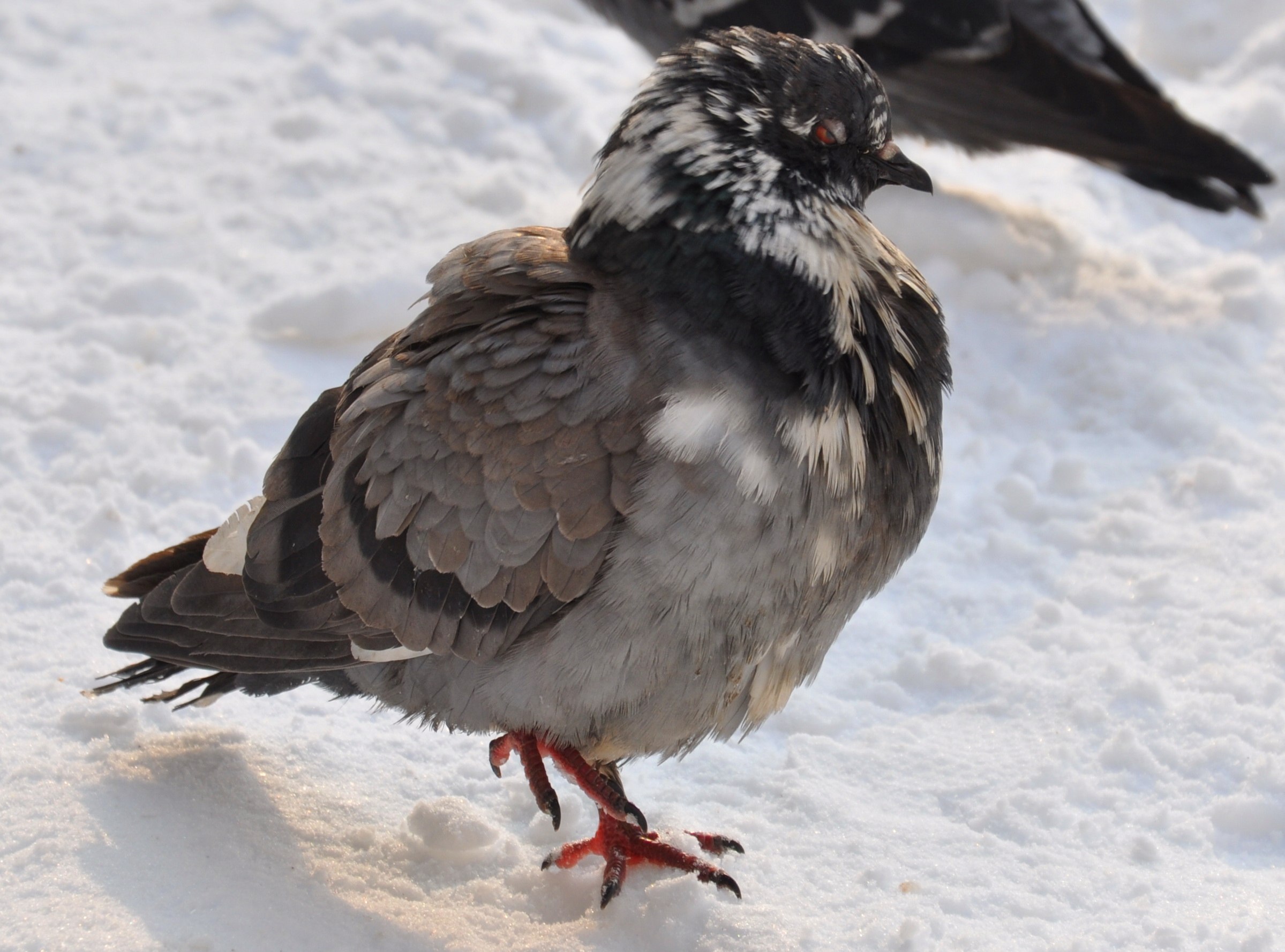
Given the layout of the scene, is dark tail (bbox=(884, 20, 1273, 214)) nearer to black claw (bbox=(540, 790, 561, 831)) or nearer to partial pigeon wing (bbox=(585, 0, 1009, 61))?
partial pigeon wing (bbox=(585, 0, 1009, 61))

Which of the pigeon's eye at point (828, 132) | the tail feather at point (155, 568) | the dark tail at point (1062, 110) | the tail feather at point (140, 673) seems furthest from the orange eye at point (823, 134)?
the dark tail at point (1062, 110)

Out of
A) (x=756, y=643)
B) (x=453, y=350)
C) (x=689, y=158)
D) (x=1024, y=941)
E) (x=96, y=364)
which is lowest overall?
Result: (x=96, y=364)

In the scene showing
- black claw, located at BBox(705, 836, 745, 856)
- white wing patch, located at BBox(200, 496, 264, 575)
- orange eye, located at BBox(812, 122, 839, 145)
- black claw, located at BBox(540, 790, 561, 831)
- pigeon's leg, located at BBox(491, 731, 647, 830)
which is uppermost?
orange eye, located at BBox(812, 122, 839, 145)

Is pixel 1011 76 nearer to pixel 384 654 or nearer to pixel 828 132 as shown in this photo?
pixel 828 132

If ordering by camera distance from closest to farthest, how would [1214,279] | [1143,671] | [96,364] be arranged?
[1143,671] < [96,364] < [1214,279]

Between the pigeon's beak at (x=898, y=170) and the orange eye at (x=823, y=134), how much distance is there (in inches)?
7.0

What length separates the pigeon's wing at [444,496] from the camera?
2766 mm

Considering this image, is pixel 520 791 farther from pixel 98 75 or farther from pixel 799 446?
pixel 98 75

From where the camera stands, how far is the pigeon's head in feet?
9.29

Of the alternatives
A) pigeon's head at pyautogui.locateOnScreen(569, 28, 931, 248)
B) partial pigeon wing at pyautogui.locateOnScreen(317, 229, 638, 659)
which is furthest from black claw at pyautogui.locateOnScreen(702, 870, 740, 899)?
pigeon's head at pyautogui.locateOnScreen(569, 28, 931, 248)

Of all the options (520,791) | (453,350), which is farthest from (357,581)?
(520,791)

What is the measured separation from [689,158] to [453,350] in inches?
24.5

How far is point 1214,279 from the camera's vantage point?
5.56m

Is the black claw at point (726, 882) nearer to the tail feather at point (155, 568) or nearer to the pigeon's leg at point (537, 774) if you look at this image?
the pigeon's leg at point (537, 774)
